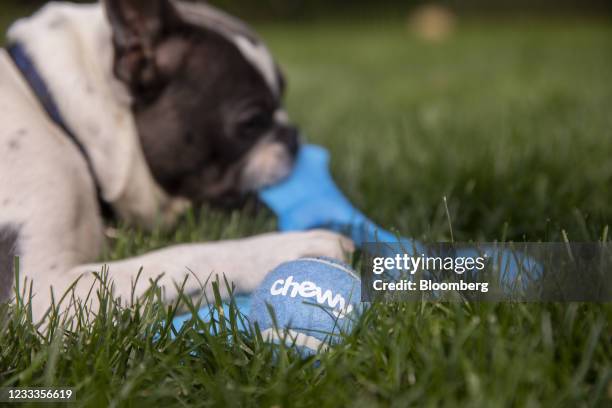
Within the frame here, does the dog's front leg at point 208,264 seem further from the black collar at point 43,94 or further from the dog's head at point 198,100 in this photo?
the dog's head at point 198,100

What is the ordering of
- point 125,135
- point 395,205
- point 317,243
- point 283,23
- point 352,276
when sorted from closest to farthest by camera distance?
point 352,276 < point 317,243 < point 125,135 < point 395,205 < point 283,23

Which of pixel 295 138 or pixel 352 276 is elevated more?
pixel 295 138

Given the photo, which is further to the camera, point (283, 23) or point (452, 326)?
point (283, 23)

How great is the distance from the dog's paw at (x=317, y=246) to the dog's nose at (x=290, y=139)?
0.75m

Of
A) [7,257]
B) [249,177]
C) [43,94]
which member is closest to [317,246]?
[249,177]

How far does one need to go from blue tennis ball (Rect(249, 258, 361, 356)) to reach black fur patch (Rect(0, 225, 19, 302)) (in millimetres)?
686

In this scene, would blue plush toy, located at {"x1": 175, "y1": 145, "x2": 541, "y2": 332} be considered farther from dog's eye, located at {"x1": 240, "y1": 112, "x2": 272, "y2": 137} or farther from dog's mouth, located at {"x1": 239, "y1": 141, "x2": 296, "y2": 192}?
dog's eye, located at {"x1": 240, "y1": 112, "x2": 272, "y2": 137}

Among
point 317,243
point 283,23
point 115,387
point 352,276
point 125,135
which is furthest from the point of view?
point 283,23

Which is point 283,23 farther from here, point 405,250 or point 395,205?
point 405,250

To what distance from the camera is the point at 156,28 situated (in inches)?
96.7

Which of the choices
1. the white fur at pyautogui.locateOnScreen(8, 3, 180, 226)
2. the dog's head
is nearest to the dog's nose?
the dog's head

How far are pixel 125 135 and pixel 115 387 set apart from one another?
118 centimetres

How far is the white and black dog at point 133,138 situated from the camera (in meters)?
1.92

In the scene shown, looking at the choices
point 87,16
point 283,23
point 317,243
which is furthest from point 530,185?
point 283,23
